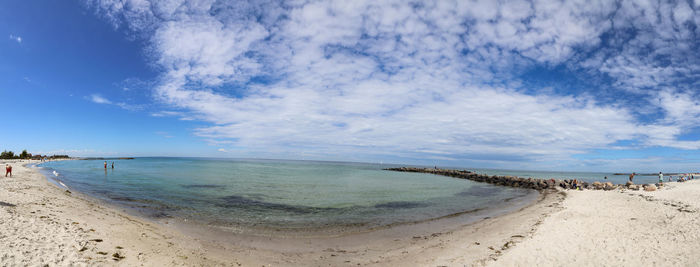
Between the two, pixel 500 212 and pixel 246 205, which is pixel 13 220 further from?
pixel 500 212

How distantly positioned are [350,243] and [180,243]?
6.17m

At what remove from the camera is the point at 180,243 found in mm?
9562

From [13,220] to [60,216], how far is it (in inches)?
75.4

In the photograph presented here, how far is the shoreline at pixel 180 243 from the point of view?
7.03 meters

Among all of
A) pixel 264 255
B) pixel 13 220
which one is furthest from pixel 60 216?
pixel 264 255

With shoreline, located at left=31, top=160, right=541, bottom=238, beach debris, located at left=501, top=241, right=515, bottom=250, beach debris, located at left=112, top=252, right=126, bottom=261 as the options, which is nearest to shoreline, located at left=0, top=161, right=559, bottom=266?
beach debris, located at left=112, top=252, right=126, bottom=261

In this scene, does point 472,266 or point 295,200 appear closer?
point 472,266

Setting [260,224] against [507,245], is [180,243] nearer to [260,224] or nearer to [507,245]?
[260,224]

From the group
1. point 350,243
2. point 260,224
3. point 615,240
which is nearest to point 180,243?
point 260,224

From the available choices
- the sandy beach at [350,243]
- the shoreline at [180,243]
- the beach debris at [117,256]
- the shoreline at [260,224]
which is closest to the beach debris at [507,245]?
the sandy beach at [350,243]

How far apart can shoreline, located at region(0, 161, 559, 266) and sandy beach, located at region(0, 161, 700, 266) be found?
3 centimetres

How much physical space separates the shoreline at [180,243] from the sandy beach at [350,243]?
0.03 meters

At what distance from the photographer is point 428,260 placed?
8.77 meters

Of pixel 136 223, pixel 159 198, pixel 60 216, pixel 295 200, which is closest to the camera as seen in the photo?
pixel 60 216
